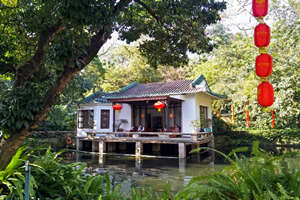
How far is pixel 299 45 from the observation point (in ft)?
39.8

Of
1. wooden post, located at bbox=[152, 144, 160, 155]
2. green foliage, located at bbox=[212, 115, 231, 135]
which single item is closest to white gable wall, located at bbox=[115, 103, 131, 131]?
wooden post, located at bbox=[152, 144, 160, 155]

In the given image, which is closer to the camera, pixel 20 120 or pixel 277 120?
pixel 20 120

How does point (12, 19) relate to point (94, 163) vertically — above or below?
above

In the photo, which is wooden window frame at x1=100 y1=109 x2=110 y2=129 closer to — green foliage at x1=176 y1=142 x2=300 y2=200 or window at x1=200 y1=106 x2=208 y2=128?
window at x1=200 y1=106 x2=208 y2=128

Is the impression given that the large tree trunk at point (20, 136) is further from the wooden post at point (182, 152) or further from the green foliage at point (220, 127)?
the green foliage at point (220, 127)

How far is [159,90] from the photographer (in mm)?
15531

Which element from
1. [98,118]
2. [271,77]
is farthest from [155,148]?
[271,77]

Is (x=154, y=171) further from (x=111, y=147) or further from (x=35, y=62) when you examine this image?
(x=35, y=62)

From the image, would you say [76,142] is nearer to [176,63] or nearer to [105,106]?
[105,106]

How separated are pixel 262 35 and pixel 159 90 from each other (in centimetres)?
1180

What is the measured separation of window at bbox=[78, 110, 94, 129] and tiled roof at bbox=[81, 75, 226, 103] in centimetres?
109

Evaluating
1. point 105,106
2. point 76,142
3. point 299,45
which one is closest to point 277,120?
point 299,45

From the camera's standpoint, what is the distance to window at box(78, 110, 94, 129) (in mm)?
17297

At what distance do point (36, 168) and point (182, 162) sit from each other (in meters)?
8.83
